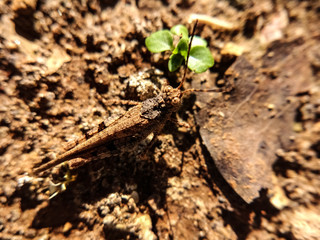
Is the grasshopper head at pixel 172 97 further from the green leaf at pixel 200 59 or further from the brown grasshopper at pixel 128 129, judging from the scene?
the green leaf at pixel 200 59

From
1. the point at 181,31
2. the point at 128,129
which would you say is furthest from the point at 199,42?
the point at 128,129

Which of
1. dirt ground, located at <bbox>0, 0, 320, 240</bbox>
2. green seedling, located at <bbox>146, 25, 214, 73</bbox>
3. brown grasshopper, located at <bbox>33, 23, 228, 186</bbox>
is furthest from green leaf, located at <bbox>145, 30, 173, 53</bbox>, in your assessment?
brown grasshopper, located at <bbox>33, 23, 228, 186</bbox>

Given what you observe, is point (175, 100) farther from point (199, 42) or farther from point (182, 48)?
point (199, 42)

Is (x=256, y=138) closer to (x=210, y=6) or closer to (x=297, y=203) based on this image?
(x=297, y=203)

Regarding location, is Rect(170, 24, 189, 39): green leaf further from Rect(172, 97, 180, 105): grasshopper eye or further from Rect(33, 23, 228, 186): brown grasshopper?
Rect(172, 97, 180, 105): grasshopper eye

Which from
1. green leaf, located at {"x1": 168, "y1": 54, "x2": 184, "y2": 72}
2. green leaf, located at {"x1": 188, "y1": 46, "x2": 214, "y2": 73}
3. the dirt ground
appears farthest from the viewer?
green leaf, located at {"x1": 168, "y1": 54, "x2": 184, "y2": 72}

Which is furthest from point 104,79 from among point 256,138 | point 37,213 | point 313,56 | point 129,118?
point 313,56

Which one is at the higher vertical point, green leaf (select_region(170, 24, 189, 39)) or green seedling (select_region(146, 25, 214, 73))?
green leaf (select_region(170, 24, 189, 39))
